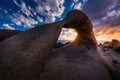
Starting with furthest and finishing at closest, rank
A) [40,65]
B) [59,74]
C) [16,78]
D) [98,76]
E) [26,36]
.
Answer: [98,76] → [59,74] → [26,36] → [40,65] → [16,78]

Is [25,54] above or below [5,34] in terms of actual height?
below

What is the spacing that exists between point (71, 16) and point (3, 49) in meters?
0.89

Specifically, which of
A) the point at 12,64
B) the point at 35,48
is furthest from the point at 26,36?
the point at 12,64

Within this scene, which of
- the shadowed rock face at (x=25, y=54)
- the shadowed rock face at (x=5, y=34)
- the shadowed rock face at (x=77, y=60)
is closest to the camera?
the shadowed rock face at (x=25, y=54)

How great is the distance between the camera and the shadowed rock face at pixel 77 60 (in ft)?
3.87

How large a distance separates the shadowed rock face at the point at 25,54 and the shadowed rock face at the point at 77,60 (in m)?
0.44

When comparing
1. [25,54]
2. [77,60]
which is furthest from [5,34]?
[77,60]

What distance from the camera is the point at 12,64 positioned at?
0.66m

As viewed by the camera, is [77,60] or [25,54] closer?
[25,54]

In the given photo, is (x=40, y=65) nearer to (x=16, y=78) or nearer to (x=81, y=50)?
(x=16, y=78)

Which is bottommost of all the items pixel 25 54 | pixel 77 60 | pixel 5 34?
pixel 77 60

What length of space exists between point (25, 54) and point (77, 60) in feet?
2.67

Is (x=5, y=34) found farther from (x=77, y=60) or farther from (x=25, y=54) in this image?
(x=77, y=60)

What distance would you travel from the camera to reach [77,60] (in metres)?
1.40
